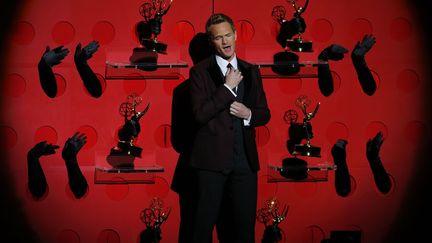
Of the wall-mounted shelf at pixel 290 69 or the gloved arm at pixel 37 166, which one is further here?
the wall-mounted shelf at pixel 290 69

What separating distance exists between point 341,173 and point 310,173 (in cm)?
23

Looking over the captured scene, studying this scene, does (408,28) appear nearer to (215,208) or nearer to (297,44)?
(297,44)

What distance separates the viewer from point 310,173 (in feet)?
11.5

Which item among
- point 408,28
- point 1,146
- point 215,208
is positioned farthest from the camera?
point 408,28

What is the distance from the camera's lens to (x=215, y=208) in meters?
2.85

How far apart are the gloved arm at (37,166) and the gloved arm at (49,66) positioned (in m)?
0.36

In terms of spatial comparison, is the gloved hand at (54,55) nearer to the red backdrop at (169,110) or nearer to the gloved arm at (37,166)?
the red backdrop at (169,110)

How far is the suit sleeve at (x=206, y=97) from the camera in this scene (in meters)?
2.69

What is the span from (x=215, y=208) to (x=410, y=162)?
163 cm

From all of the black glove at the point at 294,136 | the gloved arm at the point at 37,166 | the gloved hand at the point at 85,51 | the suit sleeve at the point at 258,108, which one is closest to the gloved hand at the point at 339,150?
the black glove at the point at 294,136

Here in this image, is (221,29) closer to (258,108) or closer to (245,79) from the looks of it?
(245,79)

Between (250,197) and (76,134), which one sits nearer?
(250,197)

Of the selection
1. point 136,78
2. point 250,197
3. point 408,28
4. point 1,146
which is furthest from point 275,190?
point 1,146

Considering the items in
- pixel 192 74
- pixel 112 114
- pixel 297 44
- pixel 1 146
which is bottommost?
pixel 1 146
